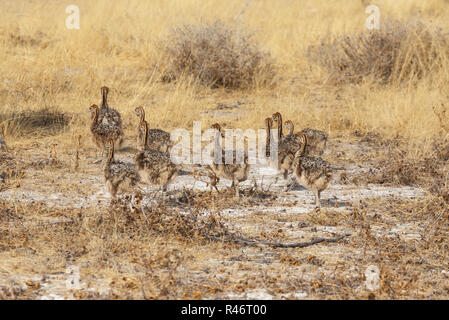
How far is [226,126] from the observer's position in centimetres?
1278

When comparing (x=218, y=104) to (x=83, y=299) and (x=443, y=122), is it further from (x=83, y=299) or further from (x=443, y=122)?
(x=83, y=299)

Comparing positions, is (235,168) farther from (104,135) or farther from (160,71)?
(160,71)

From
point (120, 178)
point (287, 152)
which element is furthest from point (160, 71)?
point (120, 178)

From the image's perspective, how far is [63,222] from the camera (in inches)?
314

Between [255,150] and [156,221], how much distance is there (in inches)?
160

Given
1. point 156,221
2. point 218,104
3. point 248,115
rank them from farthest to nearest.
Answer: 1. point 218,104
2. point 248,115
3. point 156,221

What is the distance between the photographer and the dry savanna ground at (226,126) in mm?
6805

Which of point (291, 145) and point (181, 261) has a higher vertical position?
point (291, 145)

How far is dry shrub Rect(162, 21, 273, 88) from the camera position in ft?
49.7

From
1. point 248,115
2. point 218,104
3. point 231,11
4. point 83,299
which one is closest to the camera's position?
point 83,299

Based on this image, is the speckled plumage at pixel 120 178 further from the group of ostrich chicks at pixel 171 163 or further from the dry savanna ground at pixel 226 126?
the dry savanna ground at pixel 226 126

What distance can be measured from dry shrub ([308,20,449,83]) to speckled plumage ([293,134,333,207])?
6.54 metres

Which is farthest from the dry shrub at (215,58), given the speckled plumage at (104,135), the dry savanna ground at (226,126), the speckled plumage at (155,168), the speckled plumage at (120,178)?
the speckled plumage at (120,178)

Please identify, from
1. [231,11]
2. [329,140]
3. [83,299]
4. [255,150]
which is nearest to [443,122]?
[329,140]
